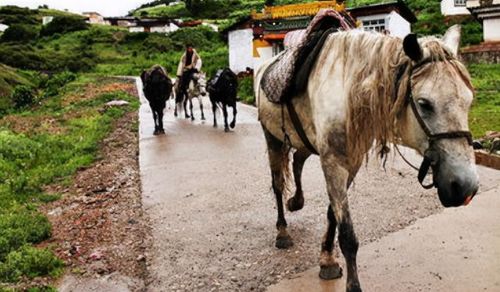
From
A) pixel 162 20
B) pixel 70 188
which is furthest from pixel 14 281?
pixel 162 20

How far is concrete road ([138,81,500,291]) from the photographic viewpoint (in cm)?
456

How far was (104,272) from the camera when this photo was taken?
496 centimetres

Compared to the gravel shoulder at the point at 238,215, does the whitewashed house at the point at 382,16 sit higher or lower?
higher

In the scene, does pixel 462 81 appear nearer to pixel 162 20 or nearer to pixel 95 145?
pixel 95 145

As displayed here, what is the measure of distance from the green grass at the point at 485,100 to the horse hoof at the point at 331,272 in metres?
3.52

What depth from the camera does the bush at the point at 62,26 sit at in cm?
5881

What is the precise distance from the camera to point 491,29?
73.8 ft

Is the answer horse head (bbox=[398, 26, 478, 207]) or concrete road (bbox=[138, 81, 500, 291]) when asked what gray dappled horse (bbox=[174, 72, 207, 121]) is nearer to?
concrete road (bbox=[138, 81, 500, 291])

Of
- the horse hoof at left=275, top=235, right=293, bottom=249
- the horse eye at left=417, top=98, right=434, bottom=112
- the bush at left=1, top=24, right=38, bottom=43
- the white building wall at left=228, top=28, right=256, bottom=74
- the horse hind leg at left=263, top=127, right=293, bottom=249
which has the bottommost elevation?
the horse hoof at left=275, top=235, right=293, bottom=249

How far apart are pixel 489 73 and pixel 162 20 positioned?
52889 millimetres

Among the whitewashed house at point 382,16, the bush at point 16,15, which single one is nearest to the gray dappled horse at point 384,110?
the whitewashed house at point 382,16

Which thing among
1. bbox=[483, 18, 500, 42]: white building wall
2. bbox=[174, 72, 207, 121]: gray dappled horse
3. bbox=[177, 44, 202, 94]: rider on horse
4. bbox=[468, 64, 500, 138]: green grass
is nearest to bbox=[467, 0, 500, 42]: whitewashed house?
bbox=[483, 18, 500, 42]: white building wall

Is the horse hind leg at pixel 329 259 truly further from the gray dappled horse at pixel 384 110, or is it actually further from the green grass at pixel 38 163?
the green grass at pixel 38 163

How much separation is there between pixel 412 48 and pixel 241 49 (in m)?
27.9
